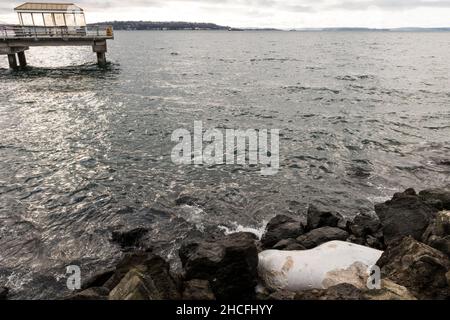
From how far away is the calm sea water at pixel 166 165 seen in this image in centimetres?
1267

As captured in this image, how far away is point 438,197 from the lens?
495 inches

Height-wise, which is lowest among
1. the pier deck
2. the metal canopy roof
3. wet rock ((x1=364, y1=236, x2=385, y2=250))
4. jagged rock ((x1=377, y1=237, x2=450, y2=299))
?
wet rock ((x1=364, y1=236, x2=385, y2=250))

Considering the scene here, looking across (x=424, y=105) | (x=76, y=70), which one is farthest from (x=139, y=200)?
(x=76, y=70)

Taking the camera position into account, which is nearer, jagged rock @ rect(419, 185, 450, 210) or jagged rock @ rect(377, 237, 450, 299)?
jagged rock @ rect(377, 237, 450, 299)

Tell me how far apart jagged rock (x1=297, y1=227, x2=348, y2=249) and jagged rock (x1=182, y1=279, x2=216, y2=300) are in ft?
12.7

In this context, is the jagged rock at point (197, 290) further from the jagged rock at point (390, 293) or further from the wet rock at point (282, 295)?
the jagged rock at point (390, 293)

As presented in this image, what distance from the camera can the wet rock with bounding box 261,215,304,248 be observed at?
1141cm

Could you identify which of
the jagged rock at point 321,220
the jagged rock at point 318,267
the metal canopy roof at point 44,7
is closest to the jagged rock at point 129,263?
the jagged rock at point 318,267

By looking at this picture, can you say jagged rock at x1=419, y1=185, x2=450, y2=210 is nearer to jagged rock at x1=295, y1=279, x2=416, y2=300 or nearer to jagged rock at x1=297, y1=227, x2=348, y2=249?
jagged rock at x1=297, y1=227, x2=348, y2=249

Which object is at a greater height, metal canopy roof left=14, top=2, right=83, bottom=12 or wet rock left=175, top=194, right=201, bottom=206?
metal canopy roof left=14, top=2, right=83, bottom=12

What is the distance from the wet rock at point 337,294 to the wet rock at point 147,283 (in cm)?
270

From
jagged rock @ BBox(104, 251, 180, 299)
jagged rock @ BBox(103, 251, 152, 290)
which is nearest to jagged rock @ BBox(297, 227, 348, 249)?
jagged rock @ BBox(104, 251, 180, 299)

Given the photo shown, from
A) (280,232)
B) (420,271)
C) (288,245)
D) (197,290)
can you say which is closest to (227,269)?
(197,290)

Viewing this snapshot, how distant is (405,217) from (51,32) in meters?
52.3
